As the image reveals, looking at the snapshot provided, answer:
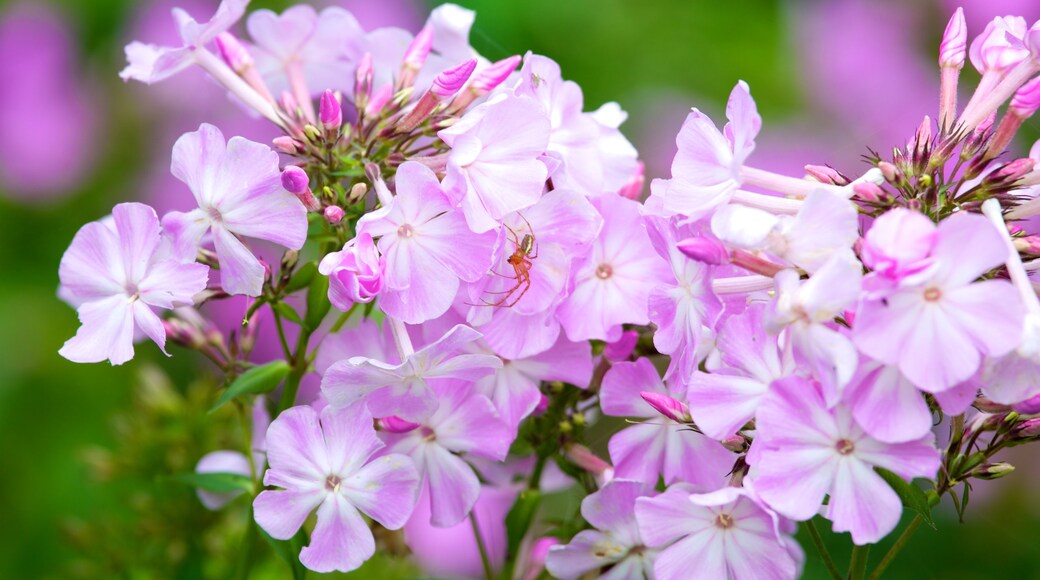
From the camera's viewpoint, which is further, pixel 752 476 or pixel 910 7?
pixel 910 7

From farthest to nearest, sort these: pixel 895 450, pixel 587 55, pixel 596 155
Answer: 1. pixel 587 55
2. pixel 596 155
3. pixel 895 450

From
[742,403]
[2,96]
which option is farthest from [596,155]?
[2,96]

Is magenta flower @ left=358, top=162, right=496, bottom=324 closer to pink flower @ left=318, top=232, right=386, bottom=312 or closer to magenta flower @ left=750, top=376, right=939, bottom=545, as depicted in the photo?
pink flower @ left=318, top=232, right=386, bottom=312

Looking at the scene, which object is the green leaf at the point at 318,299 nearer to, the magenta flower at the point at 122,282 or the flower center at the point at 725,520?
the magenta flower at the point at 122,282

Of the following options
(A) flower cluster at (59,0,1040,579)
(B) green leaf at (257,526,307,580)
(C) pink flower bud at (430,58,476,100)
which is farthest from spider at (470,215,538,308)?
(B) green leaf at (257,526,307,580)

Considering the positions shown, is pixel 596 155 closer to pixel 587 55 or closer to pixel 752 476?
pixel 752 476

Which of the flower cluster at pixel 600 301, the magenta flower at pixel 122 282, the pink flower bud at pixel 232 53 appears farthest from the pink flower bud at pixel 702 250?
the pink flower bud at pixel 232 53
